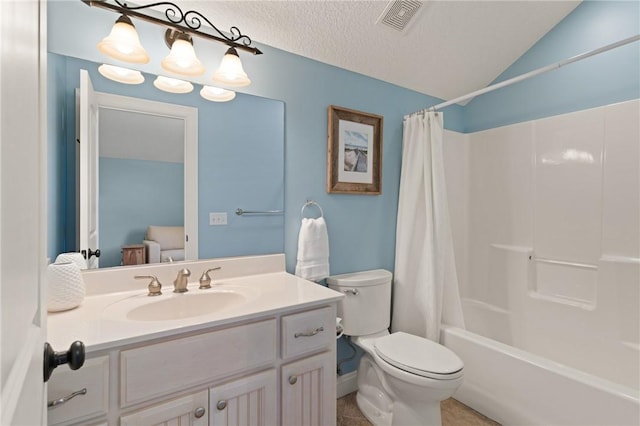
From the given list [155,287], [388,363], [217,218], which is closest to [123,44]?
[217,218]

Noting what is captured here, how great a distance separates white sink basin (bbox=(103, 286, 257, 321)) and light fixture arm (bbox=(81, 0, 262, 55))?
1.15 meters

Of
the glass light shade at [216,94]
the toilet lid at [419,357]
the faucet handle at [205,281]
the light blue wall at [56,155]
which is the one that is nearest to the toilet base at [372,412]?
the toilet lid at [419,357]

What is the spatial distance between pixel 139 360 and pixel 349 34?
73.2 inches

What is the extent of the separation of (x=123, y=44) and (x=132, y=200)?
63 cm

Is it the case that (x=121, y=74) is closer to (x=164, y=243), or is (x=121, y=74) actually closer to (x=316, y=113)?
(x=164, y=243)

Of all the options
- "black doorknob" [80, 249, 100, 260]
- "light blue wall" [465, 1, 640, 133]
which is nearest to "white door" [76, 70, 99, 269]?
"black doorknob" [80, 249, 100, 260]

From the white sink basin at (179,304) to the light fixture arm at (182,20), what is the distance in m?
1.15

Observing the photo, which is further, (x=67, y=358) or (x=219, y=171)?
(x=219, y=171)

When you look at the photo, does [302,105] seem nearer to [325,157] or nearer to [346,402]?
[325,157]

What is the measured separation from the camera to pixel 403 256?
212 cm

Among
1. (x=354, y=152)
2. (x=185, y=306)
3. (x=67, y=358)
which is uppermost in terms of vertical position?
(x=354, y=152)

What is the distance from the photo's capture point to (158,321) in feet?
3.64

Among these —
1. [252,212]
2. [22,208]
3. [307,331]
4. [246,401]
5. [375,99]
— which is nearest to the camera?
[22,208]

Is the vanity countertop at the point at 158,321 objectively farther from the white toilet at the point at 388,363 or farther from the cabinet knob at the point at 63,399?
the white toilet at the point at 388,363
